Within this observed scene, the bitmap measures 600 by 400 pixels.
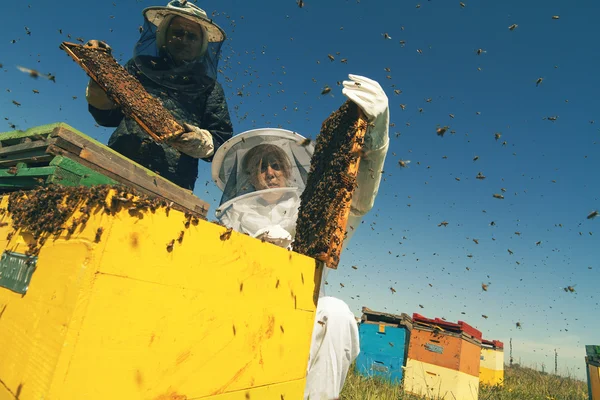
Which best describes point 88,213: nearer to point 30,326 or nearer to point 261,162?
point 30,326

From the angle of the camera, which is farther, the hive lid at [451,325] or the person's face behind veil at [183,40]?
the hive lid at [451,325]

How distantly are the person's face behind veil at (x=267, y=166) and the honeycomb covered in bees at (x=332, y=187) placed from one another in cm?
147

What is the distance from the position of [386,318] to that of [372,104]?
6.35 meters

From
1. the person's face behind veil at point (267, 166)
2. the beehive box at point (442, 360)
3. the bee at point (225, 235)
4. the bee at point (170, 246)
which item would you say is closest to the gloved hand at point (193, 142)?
the person's face behind veil at point (267, 166)

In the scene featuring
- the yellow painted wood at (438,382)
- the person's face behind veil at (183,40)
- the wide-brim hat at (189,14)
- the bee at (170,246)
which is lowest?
the yellow painted wood at (438,382)

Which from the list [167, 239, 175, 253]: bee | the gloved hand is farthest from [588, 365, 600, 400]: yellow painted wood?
[167, 239, 175, 253]: bee

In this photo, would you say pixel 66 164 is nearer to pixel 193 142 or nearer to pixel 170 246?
pixel 170 246

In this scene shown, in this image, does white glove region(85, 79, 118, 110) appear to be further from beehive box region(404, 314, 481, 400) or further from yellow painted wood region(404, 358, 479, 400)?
beehive box region(404, 314, 481, 400)

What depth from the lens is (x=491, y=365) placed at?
32.4ft

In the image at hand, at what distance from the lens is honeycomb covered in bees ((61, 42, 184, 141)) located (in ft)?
8.59

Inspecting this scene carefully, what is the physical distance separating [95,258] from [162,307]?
0.26 meters

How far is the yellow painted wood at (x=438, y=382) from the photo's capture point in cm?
634

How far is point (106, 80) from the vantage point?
2.64 metres

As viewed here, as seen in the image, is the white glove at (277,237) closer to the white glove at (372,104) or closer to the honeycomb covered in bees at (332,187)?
the honeycomb covered in bees at (332,187)
